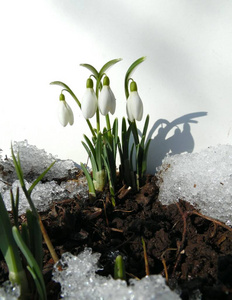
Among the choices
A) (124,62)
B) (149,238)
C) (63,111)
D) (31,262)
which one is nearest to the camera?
(31,262)

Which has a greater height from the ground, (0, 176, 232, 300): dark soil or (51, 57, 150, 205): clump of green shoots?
(51, 57, 150, 205): clump of green shoots

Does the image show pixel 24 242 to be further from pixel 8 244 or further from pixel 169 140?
pixel 169 140

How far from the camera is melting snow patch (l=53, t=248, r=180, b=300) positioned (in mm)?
659

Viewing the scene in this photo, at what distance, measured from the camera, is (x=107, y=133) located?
1.32m

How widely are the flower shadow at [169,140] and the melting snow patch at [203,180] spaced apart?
0.31 feet

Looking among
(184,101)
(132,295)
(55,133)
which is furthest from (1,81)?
(132,295)

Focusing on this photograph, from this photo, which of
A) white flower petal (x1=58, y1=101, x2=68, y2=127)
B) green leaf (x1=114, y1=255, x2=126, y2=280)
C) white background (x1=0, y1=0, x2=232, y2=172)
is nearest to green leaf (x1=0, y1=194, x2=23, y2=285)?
green leaf (x1=114, y1=255, x2=126, y2=280)

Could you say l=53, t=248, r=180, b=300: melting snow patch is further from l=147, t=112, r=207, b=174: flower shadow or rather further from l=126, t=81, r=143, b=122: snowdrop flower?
l=147, t=112, r=207, b=174: flower shadow

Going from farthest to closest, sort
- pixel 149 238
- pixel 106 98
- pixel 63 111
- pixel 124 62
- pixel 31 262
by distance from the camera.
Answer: pixel 124 62 < pixel 63 111 < pixel 106 98 < pixel 149 238 < pixel 31 262

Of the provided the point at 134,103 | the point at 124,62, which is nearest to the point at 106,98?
the point at 134,103

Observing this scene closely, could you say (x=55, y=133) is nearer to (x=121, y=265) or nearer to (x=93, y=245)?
(x=93, y=245)

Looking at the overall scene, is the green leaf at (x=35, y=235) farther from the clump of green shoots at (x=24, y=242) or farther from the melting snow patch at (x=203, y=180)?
the melting snow patch at (x=203, y=180)

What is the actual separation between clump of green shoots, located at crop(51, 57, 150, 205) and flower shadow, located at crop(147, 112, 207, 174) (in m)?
0.15

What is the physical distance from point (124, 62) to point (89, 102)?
39 cm
